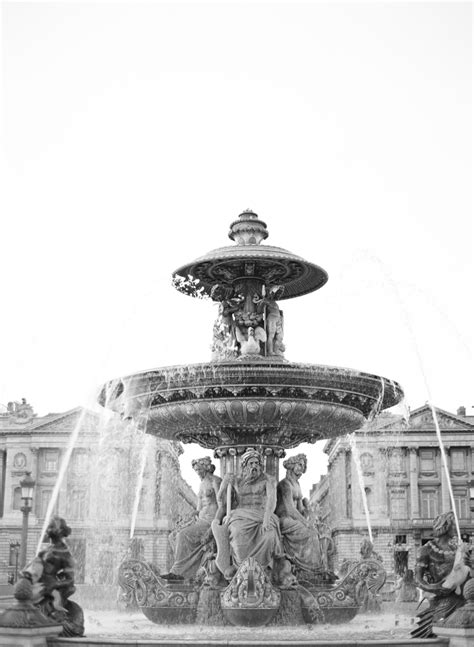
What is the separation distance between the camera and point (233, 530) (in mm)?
Answer: 11352

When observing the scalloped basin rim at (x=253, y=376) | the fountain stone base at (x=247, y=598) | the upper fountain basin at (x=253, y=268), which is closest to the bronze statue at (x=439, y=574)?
the fountain stone base at (x=247, y=598)

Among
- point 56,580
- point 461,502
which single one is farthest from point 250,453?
point 461,502

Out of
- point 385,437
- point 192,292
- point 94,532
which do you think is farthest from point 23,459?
point 192,292

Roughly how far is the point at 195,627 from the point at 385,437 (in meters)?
72.9

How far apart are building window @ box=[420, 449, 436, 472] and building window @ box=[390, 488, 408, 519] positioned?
2526 mm

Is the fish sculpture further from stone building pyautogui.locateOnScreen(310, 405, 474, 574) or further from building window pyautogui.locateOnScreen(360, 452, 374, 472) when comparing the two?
building window pyautogui.locateOnScreen(360, 452, 374, 472)

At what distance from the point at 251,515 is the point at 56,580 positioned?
2.97 m

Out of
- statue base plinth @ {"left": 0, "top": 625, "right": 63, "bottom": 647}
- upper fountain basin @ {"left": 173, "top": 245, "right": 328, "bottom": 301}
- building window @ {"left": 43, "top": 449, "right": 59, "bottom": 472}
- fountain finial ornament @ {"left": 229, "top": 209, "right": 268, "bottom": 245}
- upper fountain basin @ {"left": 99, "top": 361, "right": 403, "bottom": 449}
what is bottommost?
statue base plinth @ {"left": 0, "top": 625, "right": 63, "bottom": 647}

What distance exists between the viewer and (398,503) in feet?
282

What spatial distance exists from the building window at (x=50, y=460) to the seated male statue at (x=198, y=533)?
79.3 m

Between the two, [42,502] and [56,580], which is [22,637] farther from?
[42,502]

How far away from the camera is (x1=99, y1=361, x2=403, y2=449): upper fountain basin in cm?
1102

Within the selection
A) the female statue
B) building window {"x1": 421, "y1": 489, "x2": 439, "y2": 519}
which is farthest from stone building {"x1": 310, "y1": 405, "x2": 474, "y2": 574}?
the female statue

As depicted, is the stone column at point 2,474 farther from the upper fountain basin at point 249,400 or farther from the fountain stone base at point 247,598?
the fountain stone base at point 247,598
